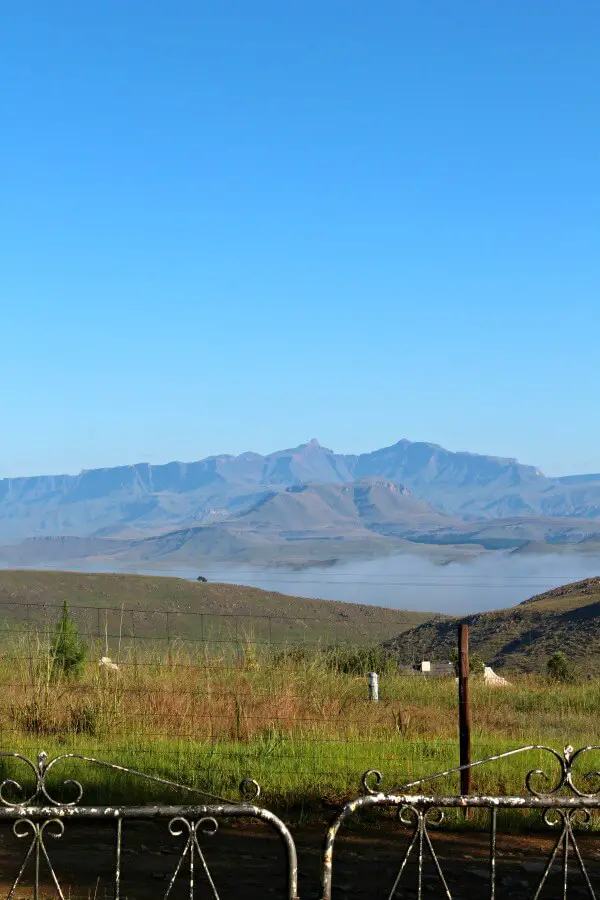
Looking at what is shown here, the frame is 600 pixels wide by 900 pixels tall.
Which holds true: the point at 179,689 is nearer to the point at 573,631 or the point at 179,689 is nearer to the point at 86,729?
the point at 86,729

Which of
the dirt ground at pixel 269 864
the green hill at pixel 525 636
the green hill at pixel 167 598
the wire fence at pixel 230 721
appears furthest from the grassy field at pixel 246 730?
the green hill at pixel 167 598

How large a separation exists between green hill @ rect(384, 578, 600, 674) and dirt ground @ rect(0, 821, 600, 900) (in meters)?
32.3

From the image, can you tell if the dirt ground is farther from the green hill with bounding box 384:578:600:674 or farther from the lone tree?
the green hill with bounding box 384:578:600:674

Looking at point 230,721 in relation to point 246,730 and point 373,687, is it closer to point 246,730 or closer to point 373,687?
point 246,730

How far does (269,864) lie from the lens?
8961 mm

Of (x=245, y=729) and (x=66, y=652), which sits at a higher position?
(x=66, y=652)

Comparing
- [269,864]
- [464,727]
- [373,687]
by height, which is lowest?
[269,864]

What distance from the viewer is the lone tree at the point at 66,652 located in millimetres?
17066

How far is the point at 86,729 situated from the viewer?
14.2 meters

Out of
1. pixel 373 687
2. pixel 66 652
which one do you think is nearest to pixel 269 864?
pixel 373 687

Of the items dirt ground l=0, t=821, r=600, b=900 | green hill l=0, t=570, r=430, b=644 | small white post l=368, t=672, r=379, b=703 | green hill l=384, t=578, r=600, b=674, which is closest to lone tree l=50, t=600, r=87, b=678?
small white post l=368, t=672, r=379, b=703

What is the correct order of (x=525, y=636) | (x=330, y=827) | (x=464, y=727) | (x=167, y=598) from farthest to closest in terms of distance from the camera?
(x=167, y=598)
(x=525, y=636)
(x=464, y=727)
(x=330, y=827)

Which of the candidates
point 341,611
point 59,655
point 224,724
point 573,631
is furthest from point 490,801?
point 341,611

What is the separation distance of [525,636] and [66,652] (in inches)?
1674
